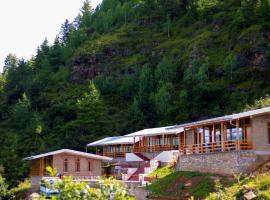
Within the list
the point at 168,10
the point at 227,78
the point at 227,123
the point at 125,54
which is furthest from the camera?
the point at 168,10

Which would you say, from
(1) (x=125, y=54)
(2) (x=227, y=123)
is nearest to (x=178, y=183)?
(2) (x=227, y=123)

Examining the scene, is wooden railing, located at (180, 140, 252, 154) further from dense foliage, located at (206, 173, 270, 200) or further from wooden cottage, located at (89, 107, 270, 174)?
dense foliage, located at (206, 173, 270, 200)

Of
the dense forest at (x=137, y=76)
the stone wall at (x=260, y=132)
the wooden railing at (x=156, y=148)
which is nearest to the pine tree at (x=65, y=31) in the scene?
the dense forest at (x=137, y=76)

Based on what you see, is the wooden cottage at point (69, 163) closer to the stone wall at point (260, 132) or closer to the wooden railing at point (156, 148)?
the wooden railing at point (156, 148)

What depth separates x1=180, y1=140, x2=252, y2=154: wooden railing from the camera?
28188 millimetres

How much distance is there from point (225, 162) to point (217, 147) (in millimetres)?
3158

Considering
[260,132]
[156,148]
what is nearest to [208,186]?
[260,132]

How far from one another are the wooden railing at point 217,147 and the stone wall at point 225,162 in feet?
1.93

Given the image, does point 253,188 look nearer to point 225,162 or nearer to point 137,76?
point 225,162

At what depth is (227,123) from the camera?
30484 mm

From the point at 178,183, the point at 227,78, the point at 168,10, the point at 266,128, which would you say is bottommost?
the point at 178,183

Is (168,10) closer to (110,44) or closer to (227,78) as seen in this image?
(110,44)

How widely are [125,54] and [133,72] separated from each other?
27.5 ft

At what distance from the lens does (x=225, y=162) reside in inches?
1126
